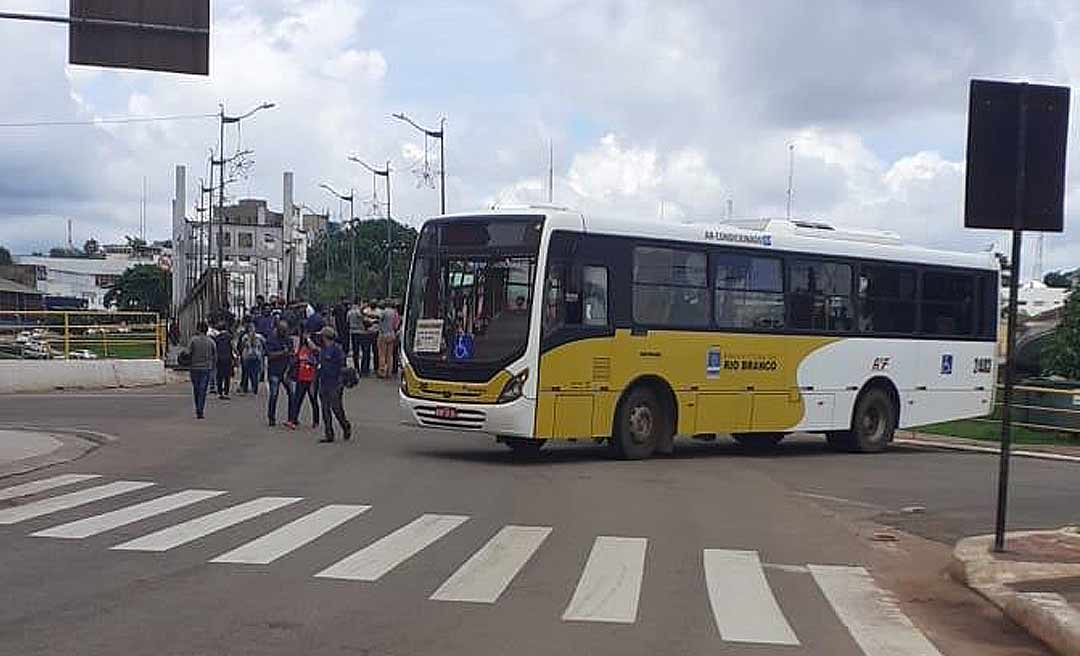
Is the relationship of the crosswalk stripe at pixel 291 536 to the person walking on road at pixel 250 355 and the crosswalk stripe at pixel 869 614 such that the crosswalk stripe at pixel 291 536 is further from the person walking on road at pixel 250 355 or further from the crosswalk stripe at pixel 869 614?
the person walking on road at pixel 250 355

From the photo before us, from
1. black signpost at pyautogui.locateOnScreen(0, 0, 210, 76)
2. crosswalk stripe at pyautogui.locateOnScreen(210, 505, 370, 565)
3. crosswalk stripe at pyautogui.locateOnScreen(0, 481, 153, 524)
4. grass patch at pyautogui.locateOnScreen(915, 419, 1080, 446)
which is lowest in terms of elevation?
grass patch at pyautogui.locateOnScreen(915, 419, 1080, 446)

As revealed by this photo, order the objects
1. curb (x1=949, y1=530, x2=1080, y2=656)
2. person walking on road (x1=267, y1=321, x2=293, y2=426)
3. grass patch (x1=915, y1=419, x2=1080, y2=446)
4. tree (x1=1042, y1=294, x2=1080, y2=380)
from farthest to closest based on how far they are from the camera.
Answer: tree (x1=1042, y1=294, x2=1080, y2=380) → grass patch (x1=915, y1=419, x2=1080, y2=446) → person walking on road (x1=267, y1=321, x2=293, y2=426) → curb (x1=949, y1=530, x2=1080, y2=656)

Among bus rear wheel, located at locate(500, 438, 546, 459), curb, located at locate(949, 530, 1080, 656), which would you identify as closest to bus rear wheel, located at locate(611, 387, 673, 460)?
bus rear wheel, located at locate(500, 438, 546, 459)

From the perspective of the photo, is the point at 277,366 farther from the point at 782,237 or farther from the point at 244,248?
the point at 244,248

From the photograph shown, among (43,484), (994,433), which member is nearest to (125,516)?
(43,484)

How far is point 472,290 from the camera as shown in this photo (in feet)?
66.8

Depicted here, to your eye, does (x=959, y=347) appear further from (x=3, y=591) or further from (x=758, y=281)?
(x=3, y=591)

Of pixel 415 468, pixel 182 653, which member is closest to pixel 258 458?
pixel 415 468

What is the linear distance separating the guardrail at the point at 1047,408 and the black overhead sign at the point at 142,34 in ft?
64.6

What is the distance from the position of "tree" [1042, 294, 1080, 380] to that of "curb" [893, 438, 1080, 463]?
6.74m

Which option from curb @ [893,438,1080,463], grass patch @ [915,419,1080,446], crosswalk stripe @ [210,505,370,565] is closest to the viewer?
crosswalk stripe @ [210,505,370,565]

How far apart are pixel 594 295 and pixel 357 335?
55.5ft

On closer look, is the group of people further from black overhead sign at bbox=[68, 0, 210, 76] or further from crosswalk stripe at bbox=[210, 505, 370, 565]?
crosswalk stripe at bbox=[210, 505, 370, 565]

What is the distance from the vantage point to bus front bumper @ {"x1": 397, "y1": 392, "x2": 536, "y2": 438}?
19.4 meters
